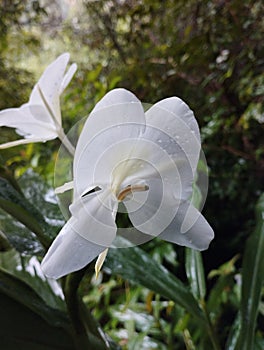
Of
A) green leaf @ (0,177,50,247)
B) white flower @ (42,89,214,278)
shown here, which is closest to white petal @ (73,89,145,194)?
white flower @ (42,89,214,278)

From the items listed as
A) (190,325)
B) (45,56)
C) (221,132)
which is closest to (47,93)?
(190,325)

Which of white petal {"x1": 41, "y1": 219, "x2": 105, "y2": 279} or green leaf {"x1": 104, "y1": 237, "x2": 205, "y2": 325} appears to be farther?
green leaf {"x1": 104, "y1": 237, "x2": 205, "y2": 325}

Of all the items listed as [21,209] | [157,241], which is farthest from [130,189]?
[157,241]

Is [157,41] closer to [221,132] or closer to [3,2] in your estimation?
[221,132]

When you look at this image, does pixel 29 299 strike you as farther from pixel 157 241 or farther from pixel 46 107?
pixel 157 241

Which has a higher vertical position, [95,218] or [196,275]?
[95,218]

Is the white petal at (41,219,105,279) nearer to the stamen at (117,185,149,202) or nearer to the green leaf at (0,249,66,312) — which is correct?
the stamen at (117,185,149,202)
